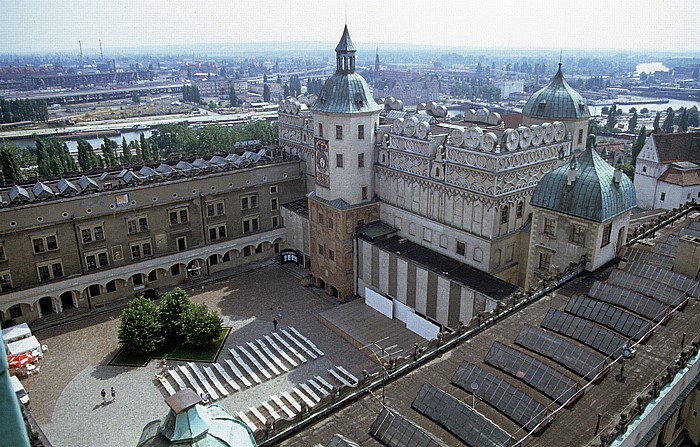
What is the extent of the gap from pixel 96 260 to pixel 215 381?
2117 centimetres

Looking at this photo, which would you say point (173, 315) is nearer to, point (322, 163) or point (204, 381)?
point (204, 381)

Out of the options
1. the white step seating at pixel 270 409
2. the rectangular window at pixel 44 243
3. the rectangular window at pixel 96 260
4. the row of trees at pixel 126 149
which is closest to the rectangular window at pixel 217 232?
the rectangular window at pixel 96 260

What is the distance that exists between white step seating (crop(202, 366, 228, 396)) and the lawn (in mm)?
1735

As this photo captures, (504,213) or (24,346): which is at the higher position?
(504,213)

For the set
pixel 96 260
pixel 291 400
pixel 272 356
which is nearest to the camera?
pixel 291 400

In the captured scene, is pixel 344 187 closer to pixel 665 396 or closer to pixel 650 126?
pixel 665 396

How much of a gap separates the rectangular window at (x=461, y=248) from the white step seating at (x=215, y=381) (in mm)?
23365

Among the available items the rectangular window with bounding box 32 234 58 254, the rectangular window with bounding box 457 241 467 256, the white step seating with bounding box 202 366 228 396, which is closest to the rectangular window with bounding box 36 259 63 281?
the rectangular window with bounding box 32 234 58 254

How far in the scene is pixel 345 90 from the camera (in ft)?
174

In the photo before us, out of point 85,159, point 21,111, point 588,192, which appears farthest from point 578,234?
point 21,111

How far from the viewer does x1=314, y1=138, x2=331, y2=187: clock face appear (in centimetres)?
5509

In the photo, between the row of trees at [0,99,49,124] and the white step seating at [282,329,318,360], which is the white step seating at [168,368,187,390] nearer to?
the white step seating at [282,329,318,360]

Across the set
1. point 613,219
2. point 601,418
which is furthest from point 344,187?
point 601,418

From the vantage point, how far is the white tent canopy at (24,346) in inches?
1781
